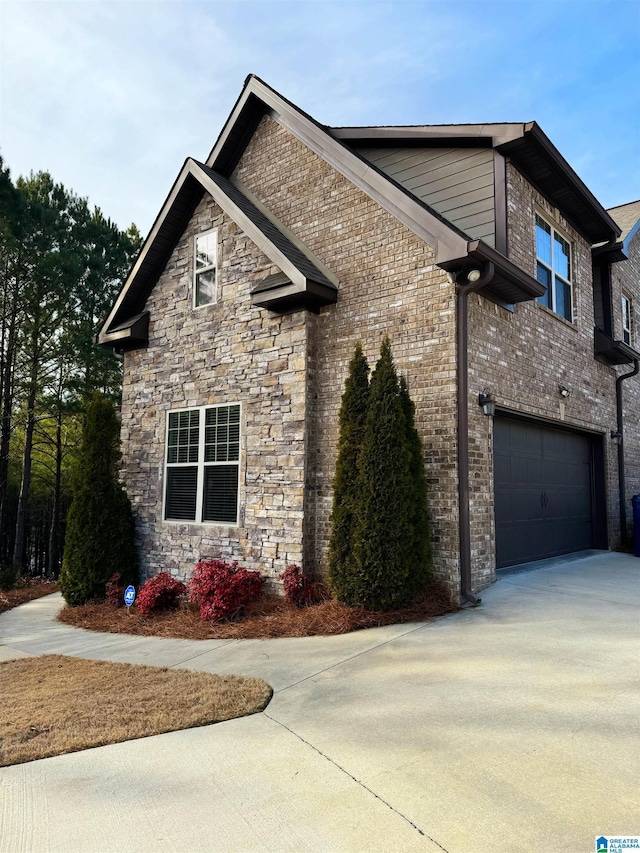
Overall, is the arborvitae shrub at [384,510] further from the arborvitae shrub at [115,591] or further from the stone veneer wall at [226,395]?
the arborvitae shrub at [115,591]

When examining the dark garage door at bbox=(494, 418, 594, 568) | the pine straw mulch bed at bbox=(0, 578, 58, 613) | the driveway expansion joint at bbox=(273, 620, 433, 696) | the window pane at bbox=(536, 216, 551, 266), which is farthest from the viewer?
A: the pine straw mulch bed at bbox=(0, 578, 58, 613)

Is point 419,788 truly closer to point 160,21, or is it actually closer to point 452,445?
point 452,445

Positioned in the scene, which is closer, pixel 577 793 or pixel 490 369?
pixel 577 793

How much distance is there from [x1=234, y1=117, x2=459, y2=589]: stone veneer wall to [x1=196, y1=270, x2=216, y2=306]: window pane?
60.4 inches

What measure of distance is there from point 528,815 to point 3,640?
23.7 ft

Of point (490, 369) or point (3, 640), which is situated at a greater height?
point (490, 369)

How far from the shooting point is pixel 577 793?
9.10 feet

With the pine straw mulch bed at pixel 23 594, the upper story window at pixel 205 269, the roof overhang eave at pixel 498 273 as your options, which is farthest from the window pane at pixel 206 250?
the pine straw mulch bed at pixel 23 594

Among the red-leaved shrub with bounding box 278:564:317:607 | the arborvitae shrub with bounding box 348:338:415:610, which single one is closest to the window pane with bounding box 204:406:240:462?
the red-leaved shrub with bounding box 278:564:317:607

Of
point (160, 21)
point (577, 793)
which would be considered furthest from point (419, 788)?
point (160, 21)

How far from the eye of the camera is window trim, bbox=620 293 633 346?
12.6m

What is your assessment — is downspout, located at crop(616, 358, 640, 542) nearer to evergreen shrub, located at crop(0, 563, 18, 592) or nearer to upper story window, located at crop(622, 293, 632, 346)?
upper story window, located at crop(622, 293, 632, 346)

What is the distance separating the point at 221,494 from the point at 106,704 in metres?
4.71

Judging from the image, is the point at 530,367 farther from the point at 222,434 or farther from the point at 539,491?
the point at 222,434
